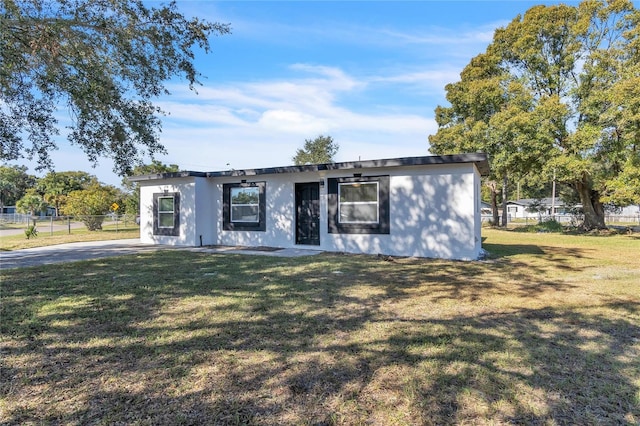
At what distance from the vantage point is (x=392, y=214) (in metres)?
9.54

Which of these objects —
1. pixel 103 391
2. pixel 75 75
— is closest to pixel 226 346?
pixel 103 391

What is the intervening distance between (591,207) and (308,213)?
15845mm

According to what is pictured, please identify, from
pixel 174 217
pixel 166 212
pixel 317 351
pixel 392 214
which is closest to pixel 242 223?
pixel 174 217

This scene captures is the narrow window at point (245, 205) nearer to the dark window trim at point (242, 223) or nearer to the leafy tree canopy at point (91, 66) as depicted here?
the dark window trim at point (242, 223)

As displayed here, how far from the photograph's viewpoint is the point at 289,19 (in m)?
9.46

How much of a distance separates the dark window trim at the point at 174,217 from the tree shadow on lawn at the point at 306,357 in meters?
6.66

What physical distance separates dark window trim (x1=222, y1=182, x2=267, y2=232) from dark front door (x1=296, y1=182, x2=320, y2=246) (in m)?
1.07

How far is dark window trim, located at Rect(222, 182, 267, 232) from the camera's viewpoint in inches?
449

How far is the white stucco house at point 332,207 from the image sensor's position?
8.95 m

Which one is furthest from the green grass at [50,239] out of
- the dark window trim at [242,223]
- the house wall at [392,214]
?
the dark window trim at [242,223]

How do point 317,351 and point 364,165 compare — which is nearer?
point 317,351

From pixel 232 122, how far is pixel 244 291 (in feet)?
45.4

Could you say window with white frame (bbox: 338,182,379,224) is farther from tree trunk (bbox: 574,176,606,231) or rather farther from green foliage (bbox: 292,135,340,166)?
green foliage (bbox: 292,135,340,166)

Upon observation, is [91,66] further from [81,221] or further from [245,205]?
[81,221]
